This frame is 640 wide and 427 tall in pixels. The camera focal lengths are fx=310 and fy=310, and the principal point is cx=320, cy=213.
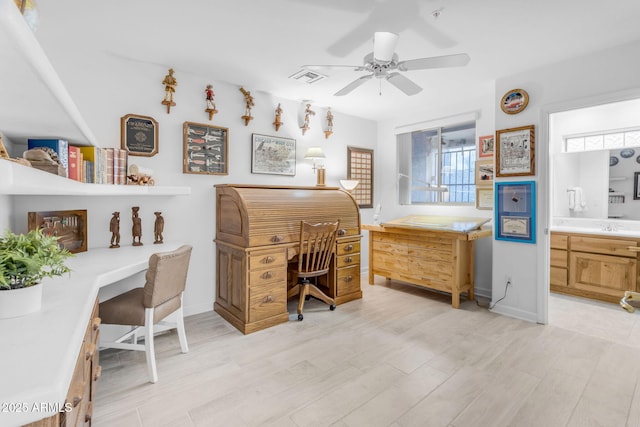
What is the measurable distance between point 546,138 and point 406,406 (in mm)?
2701

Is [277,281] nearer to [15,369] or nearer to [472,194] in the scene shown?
[15,369]

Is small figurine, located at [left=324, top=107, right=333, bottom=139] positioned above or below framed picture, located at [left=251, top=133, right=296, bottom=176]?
above

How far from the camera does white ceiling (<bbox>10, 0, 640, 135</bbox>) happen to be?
2.00 metres

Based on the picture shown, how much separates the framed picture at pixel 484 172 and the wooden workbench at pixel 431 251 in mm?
468

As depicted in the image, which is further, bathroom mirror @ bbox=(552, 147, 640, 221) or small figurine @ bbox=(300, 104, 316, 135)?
small figurine @ bbox=(300, 104, 316, 135)

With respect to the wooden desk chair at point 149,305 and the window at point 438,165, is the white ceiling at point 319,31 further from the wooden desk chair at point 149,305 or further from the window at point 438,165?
the wooden desk chair at point 149,305

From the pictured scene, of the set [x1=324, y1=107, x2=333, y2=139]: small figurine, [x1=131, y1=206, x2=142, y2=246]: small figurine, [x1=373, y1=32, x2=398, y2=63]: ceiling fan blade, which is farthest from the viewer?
[x1=324, y1=107, x2=333, y2=139]: small figurine

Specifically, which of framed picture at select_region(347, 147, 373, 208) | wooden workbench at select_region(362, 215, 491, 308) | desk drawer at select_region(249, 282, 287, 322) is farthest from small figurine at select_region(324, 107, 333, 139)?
desk drawer at select_region(249, 282, 287, 322)

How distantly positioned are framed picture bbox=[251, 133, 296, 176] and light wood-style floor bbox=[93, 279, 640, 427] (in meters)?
1.77

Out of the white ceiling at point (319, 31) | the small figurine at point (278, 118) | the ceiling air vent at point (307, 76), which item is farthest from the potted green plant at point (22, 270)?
the small figurine at point (278, 118)

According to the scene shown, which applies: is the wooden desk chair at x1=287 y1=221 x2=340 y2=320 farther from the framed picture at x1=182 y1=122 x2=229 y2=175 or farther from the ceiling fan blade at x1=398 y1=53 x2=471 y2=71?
the ceiling fan blade at x1=398 y1=53 x2=471 y2=71

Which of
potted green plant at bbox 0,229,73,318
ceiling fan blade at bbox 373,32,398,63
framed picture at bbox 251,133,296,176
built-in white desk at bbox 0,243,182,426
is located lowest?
built-in white desk at bbox 0,243,182,426

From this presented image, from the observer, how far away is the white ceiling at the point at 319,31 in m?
2.00

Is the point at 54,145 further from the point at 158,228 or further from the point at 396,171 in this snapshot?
the point at 396,171
